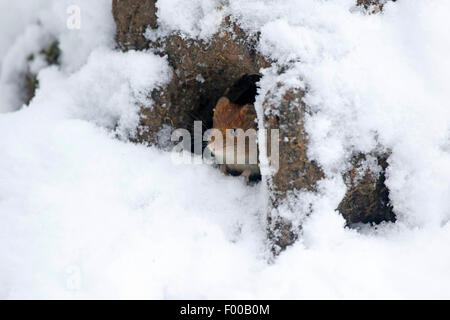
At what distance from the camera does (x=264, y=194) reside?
6.16ft

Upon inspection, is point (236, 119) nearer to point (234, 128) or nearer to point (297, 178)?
point (234, 128)

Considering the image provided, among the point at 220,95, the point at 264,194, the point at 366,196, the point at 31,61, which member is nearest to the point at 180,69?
the point at 220,95

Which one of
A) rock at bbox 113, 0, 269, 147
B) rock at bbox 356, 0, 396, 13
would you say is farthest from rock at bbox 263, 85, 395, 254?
rock at bbox 356, 0, 396, 13

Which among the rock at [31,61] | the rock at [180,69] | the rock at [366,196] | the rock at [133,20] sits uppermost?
the rock at [31,61]

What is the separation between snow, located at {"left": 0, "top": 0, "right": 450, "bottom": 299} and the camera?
57.9 inches

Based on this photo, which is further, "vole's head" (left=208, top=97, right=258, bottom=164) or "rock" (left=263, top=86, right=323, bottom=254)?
"vole's head" (left=208, top=97, right=258, bottom=164)

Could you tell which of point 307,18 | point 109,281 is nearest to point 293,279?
point 109,281

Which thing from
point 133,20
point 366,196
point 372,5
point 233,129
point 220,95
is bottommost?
point 366,196

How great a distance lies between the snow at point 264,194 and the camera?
4.83 feet

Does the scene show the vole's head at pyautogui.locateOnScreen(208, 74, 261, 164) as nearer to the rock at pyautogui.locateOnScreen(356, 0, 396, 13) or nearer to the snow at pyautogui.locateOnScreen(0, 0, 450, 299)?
the snow at pyautogui.locateOnScreen(0, 0, 450, 299)

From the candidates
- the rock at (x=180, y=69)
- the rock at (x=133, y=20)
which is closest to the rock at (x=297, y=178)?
the rock at (x=180, y=69)

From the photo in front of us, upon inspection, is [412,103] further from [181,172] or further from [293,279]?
[181,172]

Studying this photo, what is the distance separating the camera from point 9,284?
4.76 ft

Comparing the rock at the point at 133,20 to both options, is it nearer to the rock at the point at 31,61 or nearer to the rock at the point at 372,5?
the rock at the point at 31,61
